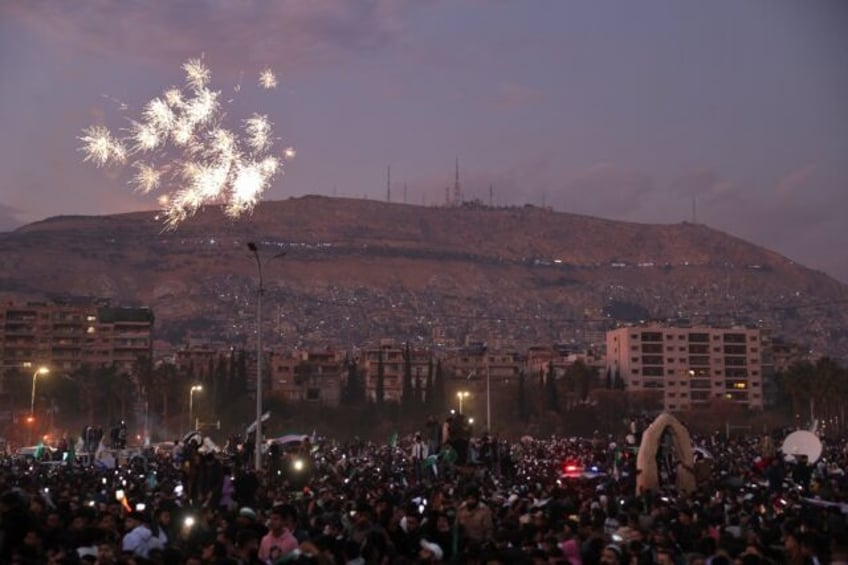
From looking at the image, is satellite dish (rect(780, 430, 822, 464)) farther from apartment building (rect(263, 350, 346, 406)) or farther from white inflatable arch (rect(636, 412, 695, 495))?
apartment building (rect(263, 350, 346, 406))

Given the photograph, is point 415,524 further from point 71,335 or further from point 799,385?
point 71,335

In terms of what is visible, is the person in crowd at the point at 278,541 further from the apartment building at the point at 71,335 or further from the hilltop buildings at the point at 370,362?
the apartment building at the point at 71,335

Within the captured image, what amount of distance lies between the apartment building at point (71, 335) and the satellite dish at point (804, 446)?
128094mm

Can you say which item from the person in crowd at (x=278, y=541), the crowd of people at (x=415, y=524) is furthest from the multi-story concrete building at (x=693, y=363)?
the person in crowd at (x=278, y=541)

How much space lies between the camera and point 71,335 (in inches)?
6068

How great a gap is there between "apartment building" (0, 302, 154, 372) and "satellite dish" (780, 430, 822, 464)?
128m

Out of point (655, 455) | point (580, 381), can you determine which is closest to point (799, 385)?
point (580, 381)

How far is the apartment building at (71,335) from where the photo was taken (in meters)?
149

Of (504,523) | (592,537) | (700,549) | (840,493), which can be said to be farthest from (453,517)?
(840,493)

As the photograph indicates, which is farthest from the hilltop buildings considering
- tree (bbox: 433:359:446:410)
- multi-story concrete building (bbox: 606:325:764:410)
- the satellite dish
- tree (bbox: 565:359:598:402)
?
the satellite dish

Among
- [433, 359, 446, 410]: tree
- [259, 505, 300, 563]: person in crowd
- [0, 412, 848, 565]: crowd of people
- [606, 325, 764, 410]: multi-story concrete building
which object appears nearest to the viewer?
[0, 412, 848, 565]: crowd of people

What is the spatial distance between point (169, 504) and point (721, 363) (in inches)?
5668

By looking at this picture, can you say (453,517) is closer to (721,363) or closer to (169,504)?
(169,504)

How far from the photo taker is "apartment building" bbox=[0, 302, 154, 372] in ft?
490
